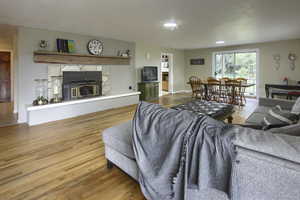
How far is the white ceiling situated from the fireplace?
47.7 inches

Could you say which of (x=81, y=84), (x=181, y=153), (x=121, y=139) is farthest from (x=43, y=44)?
(x=181, y=153)

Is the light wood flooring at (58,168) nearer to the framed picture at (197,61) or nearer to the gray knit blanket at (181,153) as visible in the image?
the gray knit blanket at (181,153)

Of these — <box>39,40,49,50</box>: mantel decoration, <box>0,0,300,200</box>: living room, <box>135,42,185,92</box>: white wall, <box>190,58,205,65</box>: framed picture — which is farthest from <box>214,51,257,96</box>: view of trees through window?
<box>39,40,49,50</box>: mantel decoration

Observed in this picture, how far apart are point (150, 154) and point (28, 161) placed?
1.86 m

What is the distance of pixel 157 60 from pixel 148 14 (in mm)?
4606

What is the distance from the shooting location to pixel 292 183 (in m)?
0.96

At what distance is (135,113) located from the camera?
177cm

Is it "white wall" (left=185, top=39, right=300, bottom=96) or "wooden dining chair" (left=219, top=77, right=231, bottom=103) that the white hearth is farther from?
"white wall" (left=185, top=39, right=300, bottom=96)

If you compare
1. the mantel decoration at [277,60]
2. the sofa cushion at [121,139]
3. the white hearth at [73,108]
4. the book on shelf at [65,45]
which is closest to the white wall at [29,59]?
the book on shelf at [65,45]

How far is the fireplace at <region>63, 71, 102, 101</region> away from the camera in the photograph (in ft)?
15.7

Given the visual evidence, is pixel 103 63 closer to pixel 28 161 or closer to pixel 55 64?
pixel 55 64

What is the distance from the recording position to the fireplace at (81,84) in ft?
15.7

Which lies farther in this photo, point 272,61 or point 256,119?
point 272,61

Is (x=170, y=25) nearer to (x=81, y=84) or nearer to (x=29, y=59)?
(x=81, y=84)
